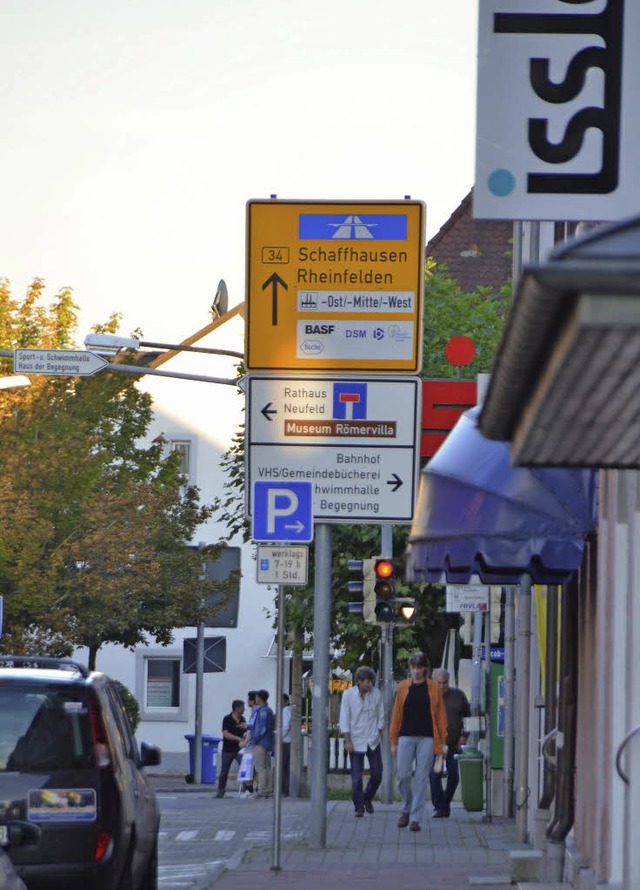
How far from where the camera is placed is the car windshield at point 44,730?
11.1 meters

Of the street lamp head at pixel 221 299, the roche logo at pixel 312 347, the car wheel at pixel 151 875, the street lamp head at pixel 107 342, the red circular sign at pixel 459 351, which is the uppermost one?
the street lamp head at pixel 221 299

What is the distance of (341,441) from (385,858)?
367cm

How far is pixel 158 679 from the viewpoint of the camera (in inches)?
2228

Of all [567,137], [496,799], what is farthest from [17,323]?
[567,137]

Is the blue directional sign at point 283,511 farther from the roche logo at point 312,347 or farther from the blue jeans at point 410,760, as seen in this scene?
the blue jeans at point 410,760

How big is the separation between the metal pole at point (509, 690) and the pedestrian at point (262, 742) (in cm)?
817

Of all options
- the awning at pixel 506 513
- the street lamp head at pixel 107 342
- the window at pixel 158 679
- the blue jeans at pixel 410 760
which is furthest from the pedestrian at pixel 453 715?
the window at pixel 158 679

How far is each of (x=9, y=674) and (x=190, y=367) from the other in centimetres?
4726

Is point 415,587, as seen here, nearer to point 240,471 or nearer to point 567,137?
point 240,471

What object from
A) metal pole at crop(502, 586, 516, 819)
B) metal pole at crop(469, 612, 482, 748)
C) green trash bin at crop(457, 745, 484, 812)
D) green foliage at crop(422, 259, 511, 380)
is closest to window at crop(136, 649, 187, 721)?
green foliage at crop(422, 259, 511, 380)

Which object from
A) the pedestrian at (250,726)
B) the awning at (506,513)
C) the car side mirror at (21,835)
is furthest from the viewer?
the pedestrian at (250,726)

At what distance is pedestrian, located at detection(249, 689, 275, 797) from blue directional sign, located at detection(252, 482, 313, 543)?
15.2 meters

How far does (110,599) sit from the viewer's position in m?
42.1

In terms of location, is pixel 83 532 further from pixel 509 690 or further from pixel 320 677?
pixel 320 677
